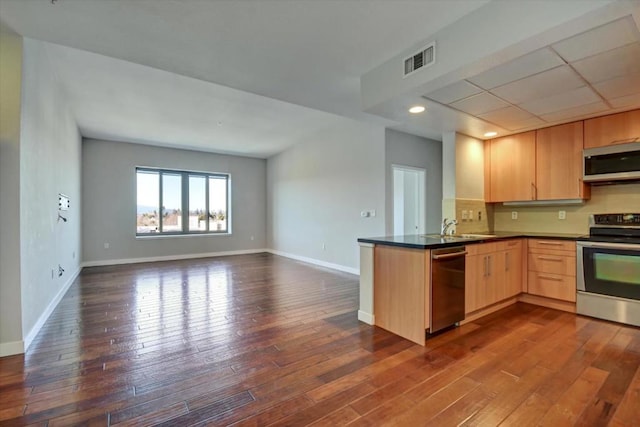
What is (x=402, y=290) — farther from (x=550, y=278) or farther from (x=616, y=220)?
(x=616, y=220)

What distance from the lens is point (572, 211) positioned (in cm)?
394

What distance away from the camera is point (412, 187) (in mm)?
6547

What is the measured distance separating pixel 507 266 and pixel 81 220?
7833 mm

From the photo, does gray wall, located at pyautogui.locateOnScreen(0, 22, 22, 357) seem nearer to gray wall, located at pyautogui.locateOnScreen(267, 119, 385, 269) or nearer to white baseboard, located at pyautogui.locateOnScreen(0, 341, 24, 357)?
white baseboard, located at pyautogui.locateOnScreen(0, 341, 24, 357)

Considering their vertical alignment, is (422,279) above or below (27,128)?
below

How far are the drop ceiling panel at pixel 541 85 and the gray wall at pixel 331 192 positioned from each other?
262 centimetres

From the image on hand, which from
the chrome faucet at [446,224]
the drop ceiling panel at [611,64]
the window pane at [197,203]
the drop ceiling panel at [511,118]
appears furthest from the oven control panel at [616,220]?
the window pane at [197,203]

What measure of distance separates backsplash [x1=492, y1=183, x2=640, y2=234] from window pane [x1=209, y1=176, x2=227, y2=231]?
6.61 metres

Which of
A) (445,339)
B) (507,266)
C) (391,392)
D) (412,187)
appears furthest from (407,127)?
(391,392)

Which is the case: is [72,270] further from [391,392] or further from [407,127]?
[407,127]

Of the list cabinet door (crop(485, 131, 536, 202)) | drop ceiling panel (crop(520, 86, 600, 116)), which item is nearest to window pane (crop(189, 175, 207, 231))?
cabinet door (crop(485, 131, 536, 202))

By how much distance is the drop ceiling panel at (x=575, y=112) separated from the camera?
123 inches

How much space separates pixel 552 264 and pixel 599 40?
2.57m

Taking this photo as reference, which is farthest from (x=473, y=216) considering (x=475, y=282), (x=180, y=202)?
(x=180, y=202)
